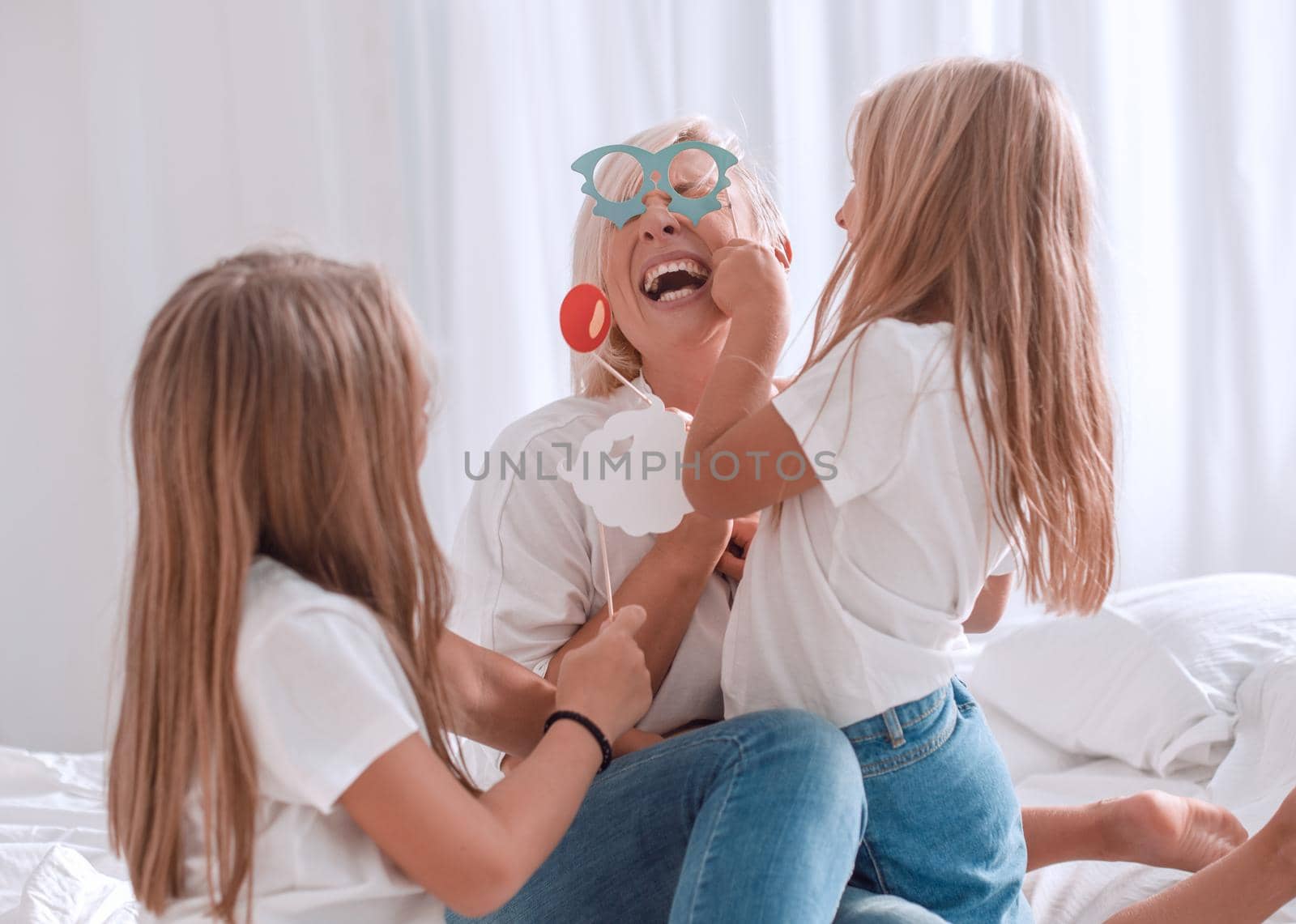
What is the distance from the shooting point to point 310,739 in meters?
0.83

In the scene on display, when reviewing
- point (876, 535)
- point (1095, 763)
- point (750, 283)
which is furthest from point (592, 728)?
point (1095, 763)

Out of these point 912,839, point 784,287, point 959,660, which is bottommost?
point 959,660

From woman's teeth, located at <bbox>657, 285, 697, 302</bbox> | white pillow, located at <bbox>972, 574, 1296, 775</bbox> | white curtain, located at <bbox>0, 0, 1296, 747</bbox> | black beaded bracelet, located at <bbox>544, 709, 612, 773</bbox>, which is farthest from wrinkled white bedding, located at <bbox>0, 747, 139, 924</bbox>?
white pillow, located at <bbox>972, 574, 1296, 775</bbox>

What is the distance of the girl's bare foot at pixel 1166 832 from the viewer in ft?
4.21

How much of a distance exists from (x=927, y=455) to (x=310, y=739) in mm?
553

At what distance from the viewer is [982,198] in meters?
1.10

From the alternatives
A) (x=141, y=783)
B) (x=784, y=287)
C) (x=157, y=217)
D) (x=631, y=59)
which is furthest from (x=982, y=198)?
(x=157, y=217)

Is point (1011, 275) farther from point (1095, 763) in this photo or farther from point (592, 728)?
point (1095, 763)

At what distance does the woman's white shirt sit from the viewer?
1.30 meters

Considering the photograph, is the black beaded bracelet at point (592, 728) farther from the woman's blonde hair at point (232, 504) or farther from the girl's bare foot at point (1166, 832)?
the girl's bare foot at point (1166, 832)

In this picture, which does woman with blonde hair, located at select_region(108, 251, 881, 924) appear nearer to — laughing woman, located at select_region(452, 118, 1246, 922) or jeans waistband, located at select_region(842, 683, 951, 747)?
jeans waistband, located at select_region(842, 683, 951, 747)

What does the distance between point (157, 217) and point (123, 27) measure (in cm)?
44

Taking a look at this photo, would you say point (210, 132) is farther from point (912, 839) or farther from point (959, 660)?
point (912, 839)

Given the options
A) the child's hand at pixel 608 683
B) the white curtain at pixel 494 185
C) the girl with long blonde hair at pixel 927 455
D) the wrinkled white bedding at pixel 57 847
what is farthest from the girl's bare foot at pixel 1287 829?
the white curtain at pixel 494 185
